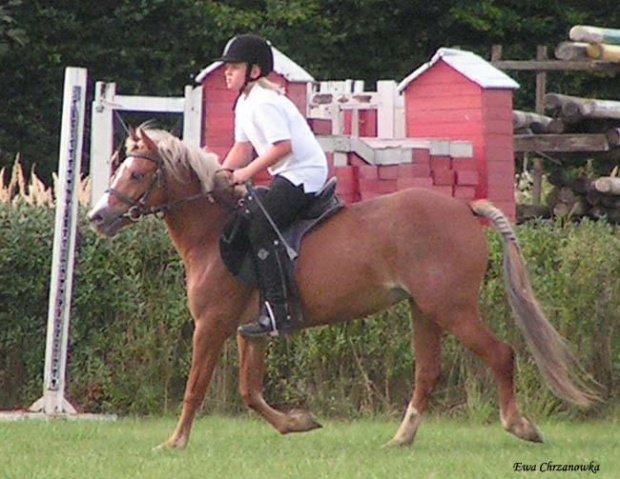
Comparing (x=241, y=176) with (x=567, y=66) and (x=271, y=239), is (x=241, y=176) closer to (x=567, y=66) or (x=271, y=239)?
(x=271, y=239)

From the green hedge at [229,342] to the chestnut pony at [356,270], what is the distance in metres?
1.95

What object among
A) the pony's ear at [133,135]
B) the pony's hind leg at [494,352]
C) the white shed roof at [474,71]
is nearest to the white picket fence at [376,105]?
the white shed roof at [474,71]

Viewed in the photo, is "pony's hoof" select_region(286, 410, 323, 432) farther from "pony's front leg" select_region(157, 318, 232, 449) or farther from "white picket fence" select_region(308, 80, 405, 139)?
"white picket fence" select_region(308, 80, 405, 139)

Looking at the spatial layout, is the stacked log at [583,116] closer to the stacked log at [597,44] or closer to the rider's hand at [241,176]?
the stacked log at [597,44]

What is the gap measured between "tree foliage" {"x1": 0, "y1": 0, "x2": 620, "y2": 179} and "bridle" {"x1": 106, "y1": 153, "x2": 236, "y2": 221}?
11404 mm

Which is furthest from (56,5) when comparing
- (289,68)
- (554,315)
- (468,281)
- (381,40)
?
(468,281)

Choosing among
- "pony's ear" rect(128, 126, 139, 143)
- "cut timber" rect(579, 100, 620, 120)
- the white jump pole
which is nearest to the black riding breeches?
"pony's ear" rect(128, 126, 139, 143)

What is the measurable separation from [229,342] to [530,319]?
2.93 m

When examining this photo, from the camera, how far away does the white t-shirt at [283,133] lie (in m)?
10.7

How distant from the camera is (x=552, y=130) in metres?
19.3

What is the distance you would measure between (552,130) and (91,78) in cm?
728

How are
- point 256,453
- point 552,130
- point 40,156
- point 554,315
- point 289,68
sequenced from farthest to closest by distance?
1. point 40,156
2. point 552,130
3. point 289,68
4. point 554,315
5. point 256,453

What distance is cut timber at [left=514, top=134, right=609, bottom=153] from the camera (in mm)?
18438

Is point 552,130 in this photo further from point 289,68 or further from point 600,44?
point 289,68
